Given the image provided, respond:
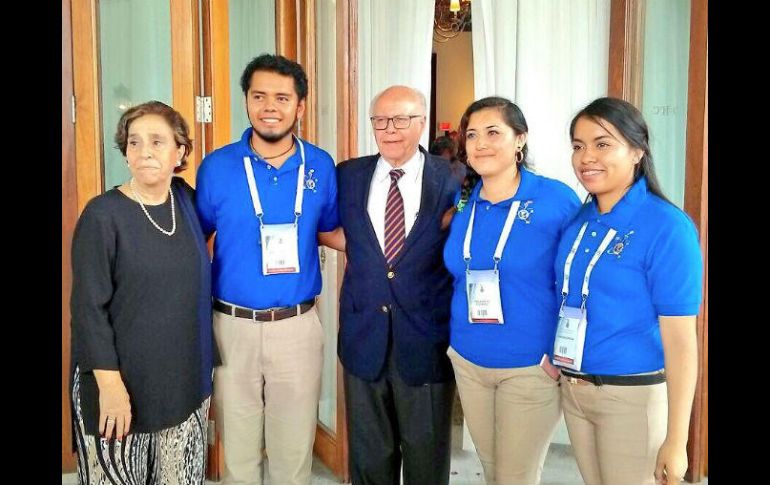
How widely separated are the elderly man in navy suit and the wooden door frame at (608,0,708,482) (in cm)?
129

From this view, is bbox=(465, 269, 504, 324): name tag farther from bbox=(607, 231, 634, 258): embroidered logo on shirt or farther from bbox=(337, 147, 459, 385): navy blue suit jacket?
bbox=(607, 231, 634, 258): embroidered logo on shirt

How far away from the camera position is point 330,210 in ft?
7.72

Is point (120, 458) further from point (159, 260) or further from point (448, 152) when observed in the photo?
point (448, 152)

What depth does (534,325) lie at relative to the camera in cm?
191

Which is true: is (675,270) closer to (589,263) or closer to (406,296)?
(589,263)

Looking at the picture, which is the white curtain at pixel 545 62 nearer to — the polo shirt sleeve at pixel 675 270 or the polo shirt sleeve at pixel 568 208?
the polo shirt sleeve at pixel 568 208

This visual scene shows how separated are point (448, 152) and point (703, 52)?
1508mm

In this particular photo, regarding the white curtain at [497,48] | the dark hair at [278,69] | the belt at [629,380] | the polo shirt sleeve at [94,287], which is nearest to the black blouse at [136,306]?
the polo shirt sleeve at [94,287]

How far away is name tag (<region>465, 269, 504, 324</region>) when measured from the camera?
1.92 metres

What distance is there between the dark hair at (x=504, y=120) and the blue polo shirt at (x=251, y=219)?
0.54 meters

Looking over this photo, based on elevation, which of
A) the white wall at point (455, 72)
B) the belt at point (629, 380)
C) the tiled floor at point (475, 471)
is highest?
the white wall at point (455, 72)

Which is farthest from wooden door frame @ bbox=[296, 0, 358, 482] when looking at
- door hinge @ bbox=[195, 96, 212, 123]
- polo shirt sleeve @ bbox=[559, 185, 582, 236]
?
polo shirt sleeve @ bbox=[559, 185, 582, 236]

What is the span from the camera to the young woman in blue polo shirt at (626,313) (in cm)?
158

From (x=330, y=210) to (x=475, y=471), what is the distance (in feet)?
5.71
